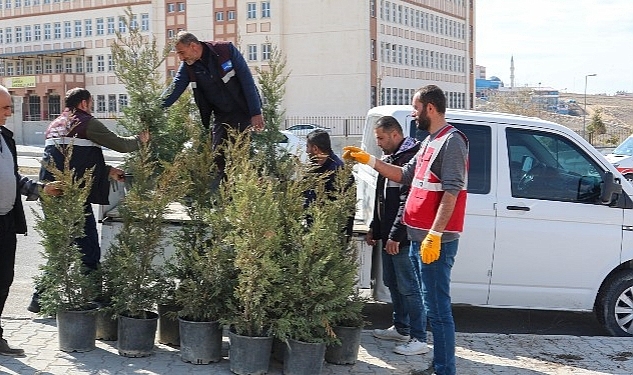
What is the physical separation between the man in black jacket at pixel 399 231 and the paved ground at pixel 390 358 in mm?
234

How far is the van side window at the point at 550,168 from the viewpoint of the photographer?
7086 millimetres

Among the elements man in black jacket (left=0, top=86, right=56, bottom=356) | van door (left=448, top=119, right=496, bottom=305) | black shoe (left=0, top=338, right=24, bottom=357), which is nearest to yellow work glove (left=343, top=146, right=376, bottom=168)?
van door (left=448, top=119, right=496, bottom=305)

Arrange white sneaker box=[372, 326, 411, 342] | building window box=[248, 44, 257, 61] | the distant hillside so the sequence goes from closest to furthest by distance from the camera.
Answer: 1. white sneaker box=[372, 326, 411, 342]
2. building window box=[248, 44, 257, 61]
3. the distant hillside

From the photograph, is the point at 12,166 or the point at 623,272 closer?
the point at 12,166

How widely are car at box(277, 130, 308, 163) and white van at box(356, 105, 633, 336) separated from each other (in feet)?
2.98

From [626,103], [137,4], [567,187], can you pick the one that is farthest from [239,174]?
Answer: [626,103]

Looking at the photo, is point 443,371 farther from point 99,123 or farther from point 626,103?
point 626,103

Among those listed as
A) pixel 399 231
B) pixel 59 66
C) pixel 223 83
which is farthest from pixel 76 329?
pixel 59 66

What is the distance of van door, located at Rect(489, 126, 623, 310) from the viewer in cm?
699

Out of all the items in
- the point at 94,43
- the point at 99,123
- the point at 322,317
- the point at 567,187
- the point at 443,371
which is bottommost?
the point at 443,371

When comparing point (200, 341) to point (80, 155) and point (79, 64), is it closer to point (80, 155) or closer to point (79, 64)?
point (80, 155)

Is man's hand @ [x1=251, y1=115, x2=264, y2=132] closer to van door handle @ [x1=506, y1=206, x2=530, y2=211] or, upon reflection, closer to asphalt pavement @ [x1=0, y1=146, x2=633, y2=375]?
asphalt pavement @ [x1=0, y1=146, x2=633, y2=375]

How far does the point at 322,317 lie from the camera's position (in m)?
5.56

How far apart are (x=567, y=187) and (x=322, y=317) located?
2858 mm
